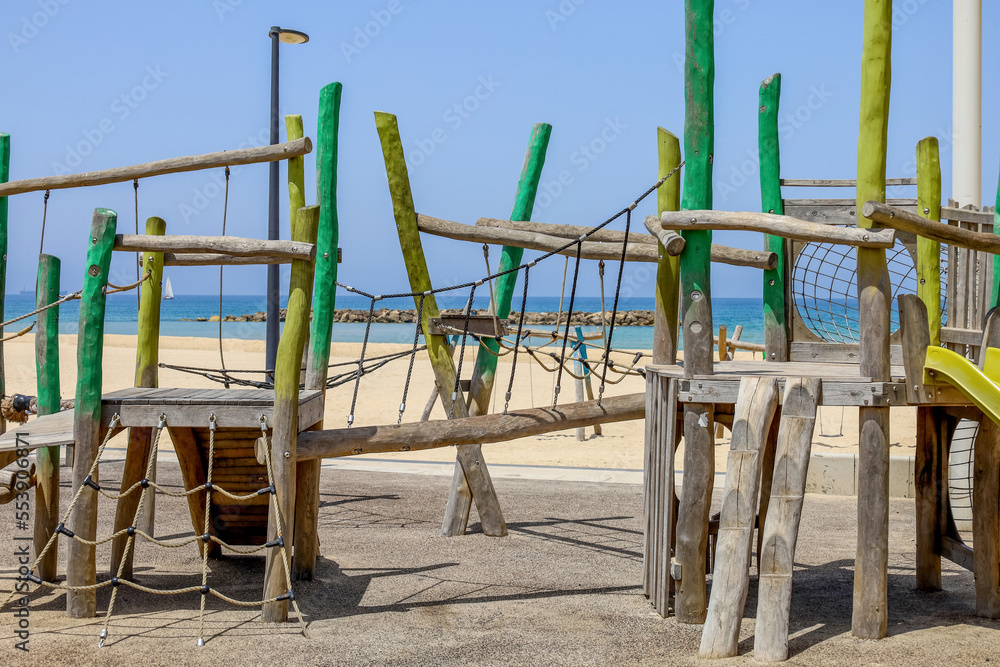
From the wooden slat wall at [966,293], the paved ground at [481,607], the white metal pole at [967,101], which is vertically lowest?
the paved ground at [481,607]

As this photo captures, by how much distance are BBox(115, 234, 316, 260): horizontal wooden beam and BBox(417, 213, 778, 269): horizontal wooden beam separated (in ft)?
5.49

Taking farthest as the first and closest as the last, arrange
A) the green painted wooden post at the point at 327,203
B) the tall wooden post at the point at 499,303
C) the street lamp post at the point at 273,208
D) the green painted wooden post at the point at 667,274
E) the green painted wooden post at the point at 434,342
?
the street lamp post at the point at 273,208
the tall wooden post at the point at 499,303
the green painted wooden post at the point at 434,342
the green painted wooden post at the point at 327,203
the green painted wooden post at the point at 667,274

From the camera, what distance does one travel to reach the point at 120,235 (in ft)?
16.4

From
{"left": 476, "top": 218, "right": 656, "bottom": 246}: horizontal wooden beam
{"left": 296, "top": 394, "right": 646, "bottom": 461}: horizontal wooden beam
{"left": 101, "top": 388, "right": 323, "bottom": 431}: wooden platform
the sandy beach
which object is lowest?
the sandy beach

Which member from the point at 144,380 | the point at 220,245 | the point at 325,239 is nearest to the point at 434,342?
the point at 325,239

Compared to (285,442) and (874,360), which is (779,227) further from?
(285,442)

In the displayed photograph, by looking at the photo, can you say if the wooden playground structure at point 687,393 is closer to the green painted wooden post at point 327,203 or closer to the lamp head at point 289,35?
the green painted wooden post at point 327,203

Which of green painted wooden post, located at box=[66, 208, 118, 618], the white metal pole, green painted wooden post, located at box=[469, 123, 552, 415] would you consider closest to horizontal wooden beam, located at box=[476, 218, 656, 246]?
green painted wooden post, located at box=[469, 123, 552, 415]

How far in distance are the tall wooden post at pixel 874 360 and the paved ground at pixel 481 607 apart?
0.25 meters

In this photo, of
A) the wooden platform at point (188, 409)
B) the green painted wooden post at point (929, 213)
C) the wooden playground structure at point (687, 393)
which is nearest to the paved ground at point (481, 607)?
the wooden playground structure at point (687, 393)

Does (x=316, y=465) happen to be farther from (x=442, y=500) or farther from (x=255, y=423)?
(x=442, y=500)

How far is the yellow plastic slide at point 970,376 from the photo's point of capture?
4176mm

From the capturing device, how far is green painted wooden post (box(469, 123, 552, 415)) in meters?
7.39

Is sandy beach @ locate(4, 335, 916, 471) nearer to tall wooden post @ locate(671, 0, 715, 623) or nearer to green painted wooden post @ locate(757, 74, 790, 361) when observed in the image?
green painted wooden post @ locate(757, 74, 790, 361)
